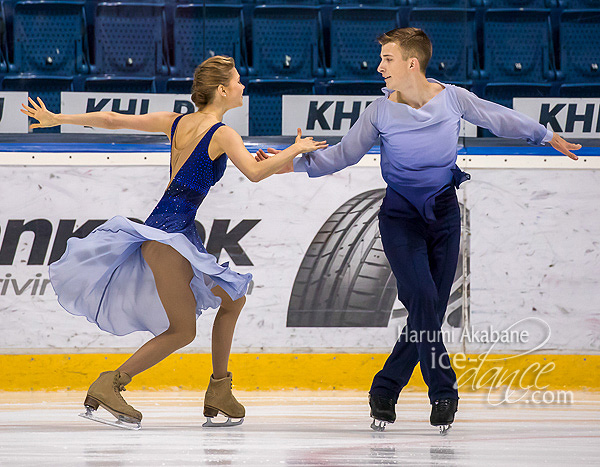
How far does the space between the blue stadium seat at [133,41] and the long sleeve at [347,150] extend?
2.15 metres

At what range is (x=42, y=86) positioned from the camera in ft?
17.4

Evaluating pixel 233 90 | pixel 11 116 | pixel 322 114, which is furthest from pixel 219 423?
pixel 11 116

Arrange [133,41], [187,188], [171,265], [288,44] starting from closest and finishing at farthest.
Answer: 1. [171,265]
2. [187,188]
3. [133,41]
4. [288,44]

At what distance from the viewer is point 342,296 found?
472 centimetres

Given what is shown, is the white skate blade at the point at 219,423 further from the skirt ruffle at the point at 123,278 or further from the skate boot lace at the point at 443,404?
the skate boot lace at the point at 443,404

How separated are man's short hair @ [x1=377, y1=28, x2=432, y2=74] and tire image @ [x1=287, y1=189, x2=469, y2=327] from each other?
64.4 inches

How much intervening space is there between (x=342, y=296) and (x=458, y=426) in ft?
5.04

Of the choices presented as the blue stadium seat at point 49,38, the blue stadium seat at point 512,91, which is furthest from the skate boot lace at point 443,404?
the blue stadium seat at point 49,38

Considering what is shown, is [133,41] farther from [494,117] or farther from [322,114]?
[494,117]

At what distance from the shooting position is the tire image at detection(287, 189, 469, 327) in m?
4.71

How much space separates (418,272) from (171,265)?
36.0 inches

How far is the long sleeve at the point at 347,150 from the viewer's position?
10.7 ft

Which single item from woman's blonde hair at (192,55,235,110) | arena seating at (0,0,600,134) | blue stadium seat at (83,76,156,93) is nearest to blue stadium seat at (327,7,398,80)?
arena seating at (0,0,600,134)

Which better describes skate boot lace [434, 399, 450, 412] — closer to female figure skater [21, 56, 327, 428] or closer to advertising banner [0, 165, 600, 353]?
female figure skater [21, 56, 327, 428]
